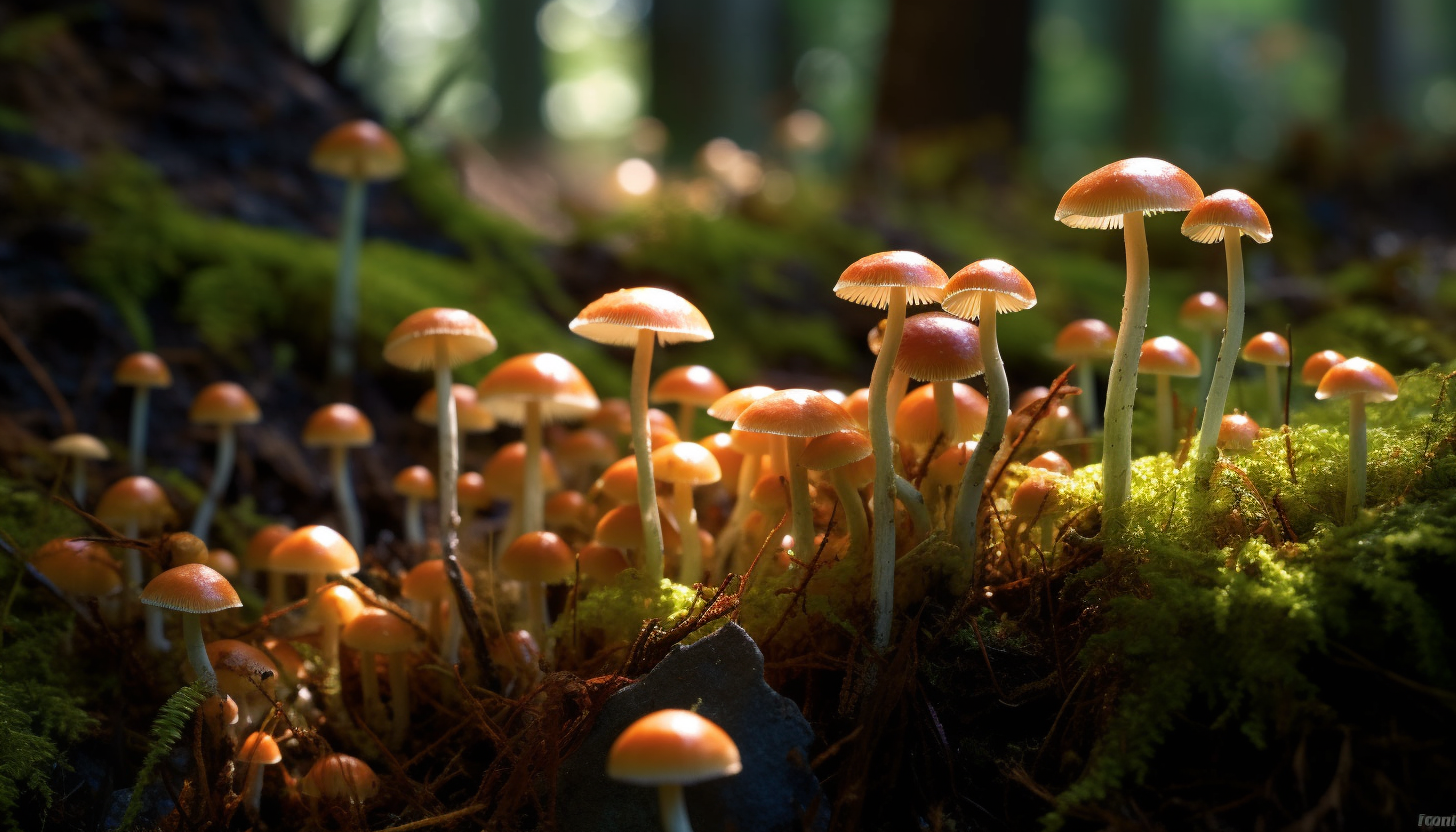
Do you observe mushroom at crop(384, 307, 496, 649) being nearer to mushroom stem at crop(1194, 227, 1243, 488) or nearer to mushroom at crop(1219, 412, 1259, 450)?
mushroom stem at crop(1194, 227, 1243, 488)

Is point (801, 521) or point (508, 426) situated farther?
point (508, 426)

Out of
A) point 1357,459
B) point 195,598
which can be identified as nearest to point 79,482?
point 195,598

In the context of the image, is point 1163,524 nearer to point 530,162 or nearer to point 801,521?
point 801,521

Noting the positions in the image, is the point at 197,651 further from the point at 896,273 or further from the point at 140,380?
the point at 896,273

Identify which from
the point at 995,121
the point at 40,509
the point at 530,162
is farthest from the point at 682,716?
the point at 530,162

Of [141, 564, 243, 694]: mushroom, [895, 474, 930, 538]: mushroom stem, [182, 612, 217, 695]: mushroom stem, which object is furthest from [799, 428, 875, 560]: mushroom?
[182, 612, 217, 695]: mushroom stem

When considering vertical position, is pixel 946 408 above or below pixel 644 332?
below

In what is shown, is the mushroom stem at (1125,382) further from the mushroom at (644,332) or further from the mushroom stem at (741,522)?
the mushroom stem at (741,522)
